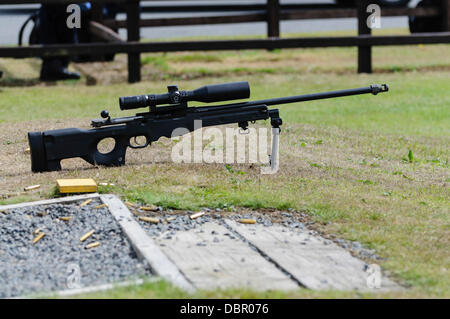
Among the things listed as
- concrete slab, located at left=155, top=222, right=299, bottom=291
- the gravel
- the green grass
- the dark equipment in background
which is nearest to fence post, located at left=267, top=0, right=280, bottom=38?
the green grass

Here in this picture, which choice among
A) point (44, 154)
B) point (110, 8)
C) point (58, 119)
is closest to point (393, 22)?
point (110, 8)

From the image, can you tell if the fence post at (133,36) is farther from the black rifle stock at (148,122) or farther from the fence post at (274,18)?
the black rifle stock at (148,122)

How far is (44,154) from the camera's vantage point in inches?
283

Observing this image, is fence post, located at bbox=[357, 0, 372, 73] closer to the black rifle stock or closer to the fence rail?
the fence rail

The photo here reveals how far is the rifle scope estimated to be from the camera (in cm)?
712

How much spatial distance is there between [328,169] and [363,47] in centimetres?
762

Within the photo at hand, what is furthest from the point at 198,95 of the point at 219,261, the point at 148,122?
the point at 219,261

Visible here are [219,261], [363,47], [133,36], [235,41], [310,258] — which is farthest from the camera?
[363,47]

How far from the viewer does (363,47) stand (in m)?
15.0

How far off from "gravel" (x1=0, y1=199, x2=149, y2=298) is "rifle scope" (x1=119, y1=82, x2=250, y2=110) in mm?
1220

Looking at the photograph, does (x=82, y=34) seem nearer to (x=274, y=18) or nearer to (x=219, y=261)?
(x=274, y=18)

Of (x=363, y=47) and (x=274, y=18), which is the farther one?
(x=274, y=18)

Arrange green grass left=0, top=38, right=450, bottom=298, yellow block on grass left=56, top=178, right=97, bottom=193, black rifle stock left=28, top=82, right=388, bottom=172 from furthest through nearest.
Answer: black rifle stock left=28, top=82, right=388, bottom=172
yellow block on grass left=56, top=178, right=97, bottom=193
green grass left=0, top=38, right=450, bottom=298
